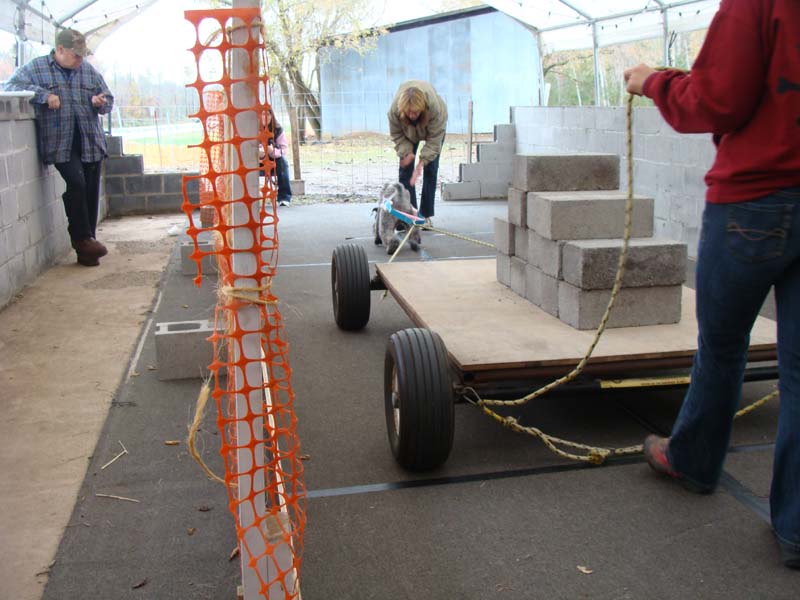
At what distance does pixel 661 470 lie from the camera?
3266 millimetres

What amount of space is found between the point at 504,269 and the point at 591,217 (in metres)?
0.96

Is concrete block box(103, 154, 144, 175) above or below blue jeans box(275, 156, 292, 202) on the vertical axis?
above

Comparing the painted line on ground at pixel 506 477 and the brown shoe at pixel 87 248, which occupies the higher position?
the brown shoe at pixel 87 248

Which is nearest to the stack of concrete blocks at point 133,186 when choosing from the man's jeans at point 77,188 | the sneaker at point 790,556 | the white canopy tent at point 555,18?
the white canopy tent at point 555,18

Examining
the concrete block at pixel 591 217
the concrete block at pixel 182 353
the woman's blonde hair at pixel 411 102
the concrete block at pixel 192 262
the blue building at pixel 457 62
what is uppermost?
the blue building at pixel 457 62

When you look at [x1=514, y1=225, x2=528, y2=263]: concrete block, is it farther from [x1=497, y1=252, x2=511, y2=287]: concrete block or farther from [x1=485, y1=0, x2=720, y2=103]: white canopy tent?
[x1=485, y1=0, x2=720, y2=103]: white canopy tent

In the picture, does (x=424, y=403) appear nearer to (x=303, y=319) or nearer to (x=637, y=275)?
(x=637, y=275)

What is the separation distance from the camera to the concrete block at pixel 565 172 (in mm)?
4379

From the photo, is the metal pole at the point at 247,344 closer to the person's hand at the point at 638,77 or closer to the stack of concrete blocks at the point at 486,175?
the person's hand at the point at 638,77

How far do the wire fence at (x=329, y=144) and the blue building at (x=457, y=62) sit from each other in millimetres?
2911

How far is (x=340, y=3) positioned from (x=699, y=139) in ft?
60.2

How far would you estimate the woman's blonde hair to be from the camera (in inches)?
349

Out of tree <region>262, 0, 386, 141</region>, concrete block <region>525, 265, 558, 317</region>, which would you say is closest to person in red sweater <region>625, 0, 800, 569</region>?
concrete block <region>525, 265, 558, 317</region>

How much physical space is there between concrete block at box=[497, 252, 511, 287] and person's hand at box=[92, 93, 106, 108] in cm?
452
